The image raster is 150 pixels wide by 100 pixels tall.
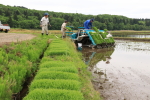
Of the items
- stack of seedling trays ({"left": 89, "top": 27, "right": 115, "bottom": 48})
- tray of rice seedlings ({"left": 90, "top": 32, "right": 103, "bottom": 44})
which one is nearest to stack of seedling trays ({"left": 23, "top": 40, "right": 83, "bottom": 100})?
tray of rice seedlings ({"left": 90, "top": 32, "right": 103, "bottom": 44})

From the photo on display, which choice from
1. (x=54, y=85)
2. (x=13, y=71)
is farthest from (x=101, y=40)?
(x=54, y=85)

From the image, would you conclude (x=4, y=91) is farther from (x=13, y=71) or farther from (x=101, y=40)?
(x=101, y=40)

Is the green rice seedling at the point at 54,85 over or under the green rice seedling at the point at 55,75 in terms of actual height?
under

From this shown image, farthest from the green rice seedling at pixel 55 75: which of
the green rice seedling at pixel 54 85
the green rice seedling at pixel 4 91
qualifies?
the green rice seedling at pixel 4 91

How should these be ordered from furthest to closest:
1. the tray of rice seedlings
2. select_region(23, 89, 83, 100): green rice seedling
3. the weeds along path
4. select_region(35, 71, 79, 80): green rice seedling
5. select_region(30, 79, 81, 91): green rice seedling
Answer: the tray of rice seedlings → select_region(35, 71, 79, 80): green rice seedling → select_region(30, 79, 81, 91): green rice seedling → the weeds along path → select_region(23, 89, 83, 100): green rice seedling

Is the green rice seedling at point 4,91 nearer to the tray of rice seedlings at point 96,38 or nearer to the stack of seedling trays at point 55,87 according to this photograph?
the stack of seedling trays at point 55,87

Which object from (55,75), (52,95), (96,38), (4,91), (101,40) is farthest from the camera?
(101,40)

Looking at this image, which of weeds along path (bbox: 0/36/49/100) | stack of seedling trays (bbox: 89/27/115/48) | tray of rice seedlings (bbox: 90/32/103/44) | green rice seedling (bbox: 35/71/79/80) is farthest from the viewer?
Answer: stack of seedling trays (bbox: 89/27/115/48)

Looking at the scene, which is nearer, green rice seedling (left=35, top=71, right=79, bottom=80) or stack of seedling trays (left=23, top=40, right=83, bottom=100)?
stack of seedling trays (left=23, top=40, right=83, bottom=100)

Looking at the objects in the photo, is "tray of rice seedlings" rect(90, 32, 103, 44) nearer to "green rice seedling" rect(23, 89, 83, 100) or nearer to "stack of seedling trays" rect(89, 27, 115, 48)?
"stack of seedling trays" rect(89, 27, 115, 48)

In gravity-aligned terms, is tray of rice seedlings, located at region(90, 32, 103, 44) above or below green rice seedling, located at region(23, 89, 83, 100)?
above

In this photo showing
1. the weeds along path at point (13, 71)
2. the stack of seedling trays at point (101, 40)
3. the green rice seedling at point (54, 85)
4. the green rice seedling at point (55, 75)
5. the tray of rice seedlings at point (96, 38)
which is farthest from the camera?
the stack of seedling trays at point (101, 40)

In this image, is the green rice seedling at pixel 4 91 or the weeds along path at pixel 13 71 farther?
the weeds along path at pixel 13 71

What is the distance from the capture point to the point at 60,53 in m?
7.03
